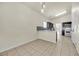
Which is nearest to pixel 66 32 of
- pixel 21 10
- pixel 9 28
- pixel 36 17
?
pixel 36 17

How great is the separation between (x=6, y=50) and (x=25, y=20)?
2.55 meters

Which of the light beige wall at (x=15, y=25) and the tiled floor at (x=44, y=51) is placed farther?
the light beige wall at (x=15, y=25)

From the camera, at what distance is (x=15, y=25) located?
15.3 feet

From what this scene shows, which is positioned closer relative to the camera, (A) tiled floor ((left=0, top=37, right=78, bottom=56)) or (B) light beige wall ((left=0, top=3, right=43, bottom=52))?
(A) tiled floor ((left=0, top=37, right=78, bottom=56))

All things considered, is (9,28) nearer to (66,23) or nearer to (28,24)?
(28,24)

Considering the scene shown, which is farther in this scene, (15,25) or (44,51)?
(15,25)

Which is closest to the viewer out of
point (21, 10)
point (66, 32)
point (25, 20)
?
point (21, 10)

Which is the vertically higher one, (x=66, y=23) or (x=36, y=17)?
(x=36, y=17)

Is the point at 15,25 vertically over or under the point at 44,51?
over

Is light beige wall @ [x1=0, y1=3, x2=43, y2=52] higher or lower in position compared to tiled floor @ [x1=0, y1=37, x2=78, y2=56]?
higher

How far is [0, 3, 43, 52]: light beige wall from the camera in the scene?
3.92 meters

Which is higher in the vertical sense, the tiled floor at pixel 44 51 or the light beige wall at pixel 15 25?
the light beige wall at pixel 15 25

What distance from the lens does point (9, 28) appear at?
4.25m

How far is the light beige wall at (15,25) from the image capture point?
3918 mm
